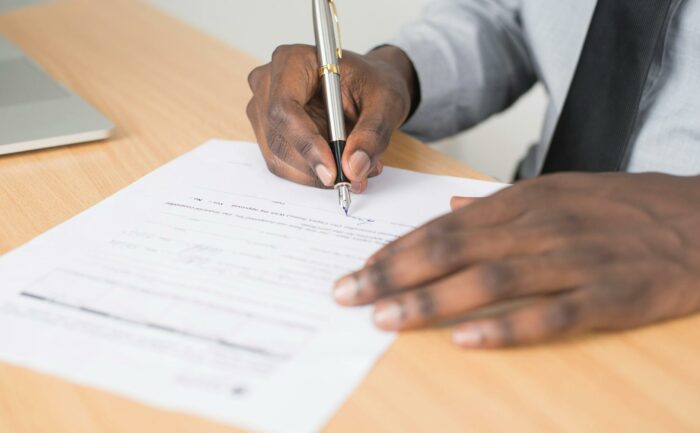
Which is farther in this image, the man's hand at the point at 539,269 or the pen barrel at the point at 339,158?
the pen barrel at the point at 339,158

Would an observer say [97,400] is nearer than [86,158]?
Yes

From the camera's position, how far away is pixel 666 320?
17.4 inches

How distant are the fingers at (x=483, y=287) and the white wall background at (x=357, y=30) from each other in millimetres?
1507

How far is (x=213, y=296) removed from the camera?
17.6 inches

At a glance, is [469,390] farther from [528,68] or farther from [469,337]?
[528,68]

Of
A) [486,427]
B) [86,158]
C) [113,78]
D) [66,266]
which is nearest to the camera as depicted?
[486,427]

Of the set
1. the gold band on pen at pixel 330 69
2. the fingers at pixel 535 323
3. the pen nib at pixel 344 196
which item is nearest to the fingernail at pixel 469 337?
the fingers at pixel 535 323

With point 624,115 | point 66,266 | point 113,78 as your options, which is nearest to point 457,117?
point 624,115

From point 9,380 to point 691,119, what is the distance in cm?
69

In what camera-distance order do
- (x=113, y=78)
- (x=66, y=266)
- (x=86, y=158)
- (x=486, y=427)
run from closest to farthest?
(x=486, y=427)
(x=66, y=266)
(x=86, y=158)
(x=113, y=78)

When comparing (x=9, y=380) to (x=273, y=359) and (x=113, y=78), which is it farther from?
(x=113, y=78)

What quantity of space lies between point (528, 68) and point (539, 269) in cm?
64

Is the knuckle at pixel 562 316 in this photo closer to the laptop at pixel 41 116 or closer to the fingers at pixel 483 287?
the fingers at pixel 483 287

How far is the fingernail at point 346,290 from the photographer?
43cm
